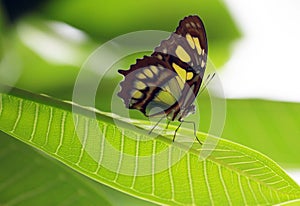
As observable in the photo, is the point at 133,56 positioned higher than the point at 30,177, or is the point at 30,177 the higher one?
the point at 133,56

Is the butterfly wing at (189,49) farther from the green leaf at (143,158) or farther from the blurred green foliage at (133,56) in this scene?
the blurred green foliage at (133,56)

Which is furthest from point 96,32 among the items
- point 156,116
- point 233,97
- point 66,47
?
point 156,116

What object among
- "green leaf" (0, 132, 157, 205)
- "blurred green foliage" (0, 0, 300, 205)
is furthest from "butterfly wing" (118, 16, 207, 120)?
"blurred green foliage" (0, 0, 300, 205)

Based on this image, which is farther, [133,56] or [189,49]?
[133,56]

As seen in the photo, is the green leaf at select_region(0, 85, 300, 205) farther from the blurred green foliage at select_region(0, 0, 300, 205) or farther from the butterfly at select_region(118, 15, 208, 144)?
the blurred green foliage at select_region(0, 0, 300, 205)

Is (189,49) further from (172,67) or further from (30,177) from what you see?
(30,177)

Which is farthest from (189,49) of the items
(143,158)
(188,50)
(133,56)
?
(133,56)
